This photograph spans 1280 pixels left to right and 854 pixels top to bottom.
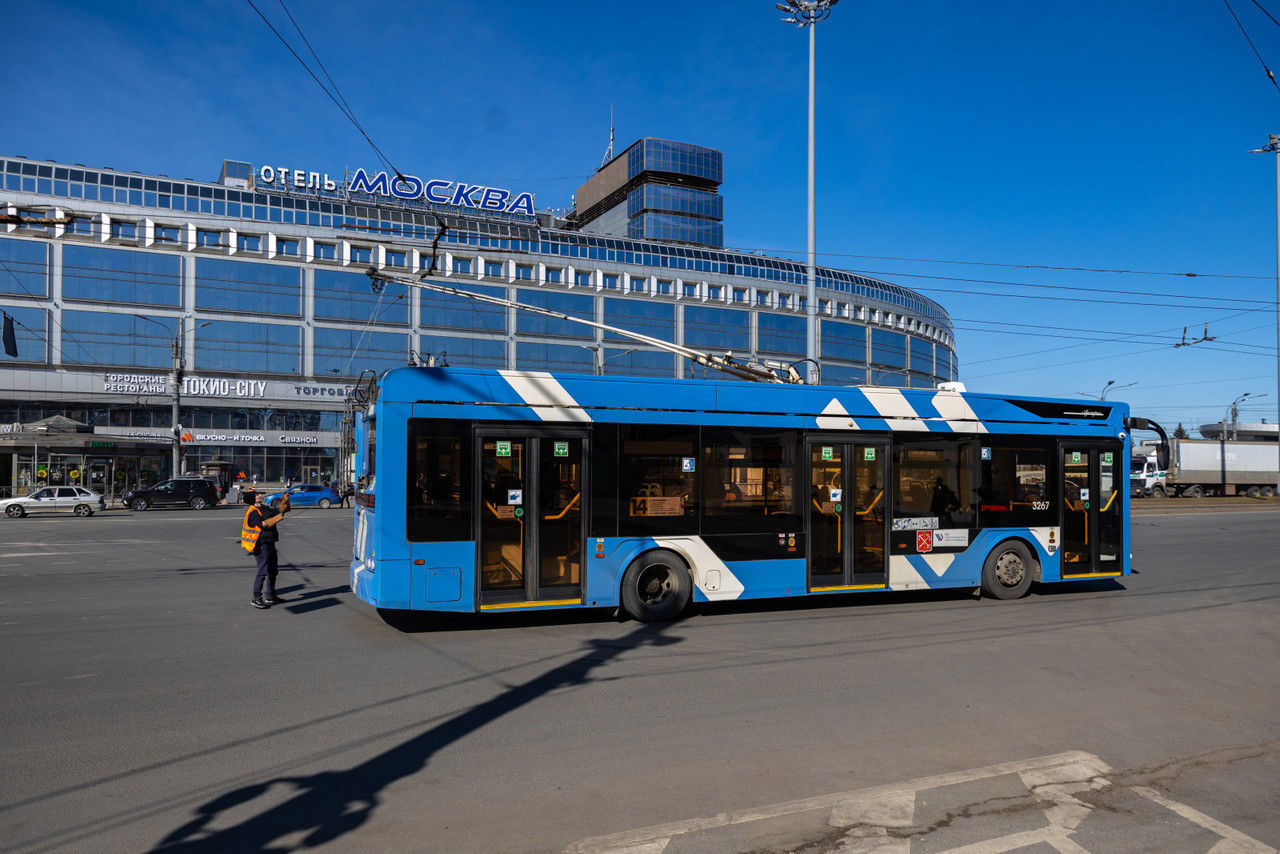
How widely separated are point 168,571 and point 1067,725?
14.4m

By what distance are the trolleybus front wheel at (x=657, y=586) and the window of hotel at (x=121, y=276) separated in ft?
Result: 183

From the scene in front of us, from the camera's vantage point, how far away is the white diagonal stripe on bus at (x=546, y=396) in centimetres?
970

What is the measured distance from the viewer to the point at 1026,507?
12.1 m

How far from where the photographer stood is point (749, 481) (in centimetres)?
1048

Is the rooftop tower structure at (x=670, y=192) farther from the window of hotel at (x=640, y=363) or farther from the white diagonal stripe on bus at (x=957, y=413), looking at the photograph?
the white diagonal stripe on bus at (x=957, y=413)

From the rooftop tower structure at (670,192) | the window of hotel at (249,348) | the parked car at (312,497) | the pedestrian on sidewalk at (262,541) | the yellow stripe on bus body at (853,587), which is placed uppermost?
the rooftop tower structure at (670,192)

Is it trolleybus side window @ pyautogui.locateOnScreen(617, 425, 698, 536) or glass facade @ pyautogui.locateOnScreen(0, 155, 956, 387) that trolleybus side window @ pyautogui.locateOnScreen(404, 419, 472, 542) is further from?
glass facade @ pyautogui.locateOnScreen(0, 155, 956, 387)

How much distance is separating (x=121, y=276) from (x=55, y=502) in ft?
80.4

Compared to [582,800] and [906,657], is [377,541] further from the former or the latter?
[906,657]

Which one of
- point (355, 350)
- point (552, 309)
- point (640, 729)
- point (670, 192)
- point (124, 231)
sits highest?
point (670, 192)

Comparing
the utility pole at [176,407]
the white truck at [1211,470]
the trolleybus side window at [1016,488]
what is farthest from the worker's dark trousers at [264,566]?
the white truck at [1211,470]

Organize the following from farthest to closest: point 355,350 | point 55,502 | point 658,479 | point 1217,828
Result: 1. point 355,350
2. point 55,502
3. point 658,479
4. point 1217,828

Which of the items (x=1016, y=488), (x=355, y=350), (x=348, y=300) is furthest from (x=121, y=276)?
(x=1016, y=488)

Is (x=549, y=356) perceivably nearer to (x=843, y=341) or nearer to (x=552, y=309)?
(x=552, y=309)
